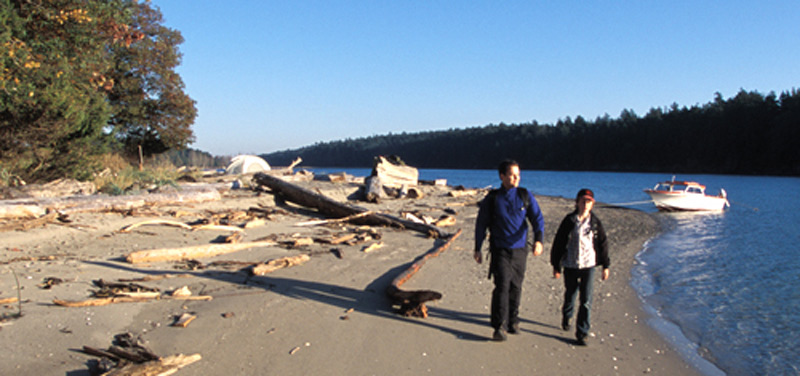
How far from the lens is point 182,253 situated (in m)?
6.71

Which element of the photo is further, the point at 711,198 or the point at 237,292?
the point at 711,198

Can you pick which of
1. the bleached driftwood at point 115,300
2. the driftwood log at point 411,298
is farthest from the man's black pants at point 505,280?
the bleached driftwood at point 115,300

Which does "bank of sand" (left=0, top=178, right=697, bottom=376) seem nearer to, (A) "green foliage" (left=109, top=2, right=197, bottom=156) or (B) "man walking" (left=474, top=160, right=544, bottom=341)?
(B) "man walking" (left=474, top=160, right=544, bottom=341)

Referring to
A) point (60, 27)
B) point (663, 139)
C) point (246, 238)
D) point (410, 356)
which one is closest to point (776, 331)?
point (410, 356)

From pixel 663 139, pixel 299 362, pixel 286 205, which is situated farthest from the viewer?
pixel 663 139

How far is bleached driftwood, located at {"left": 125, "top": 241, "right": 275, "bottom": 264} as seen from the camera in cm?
632

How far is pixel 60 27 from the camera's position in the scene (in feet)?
38.4

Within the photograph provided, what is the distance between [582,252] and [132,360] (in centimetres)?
411

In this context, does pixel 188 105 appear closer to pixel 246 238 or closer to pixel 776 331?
pixel 246 238

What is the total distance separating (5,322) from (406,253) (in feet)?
18.3

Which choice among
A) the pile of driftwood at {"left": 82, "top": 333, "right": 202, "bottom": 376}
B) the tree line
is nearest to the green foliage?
the tree line

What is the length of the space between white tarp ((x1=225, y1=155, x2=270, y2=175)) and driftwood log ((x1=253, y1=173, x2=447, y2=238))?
17642mm

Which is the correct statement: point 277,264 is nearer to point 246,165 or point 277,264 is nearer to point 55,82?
point 55,82

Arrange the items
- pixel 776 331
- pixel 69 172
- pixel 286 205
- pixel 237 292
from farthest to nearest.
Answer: pixel 69 172, pixel 286 205, pixel 776 331, pixel 237 292
